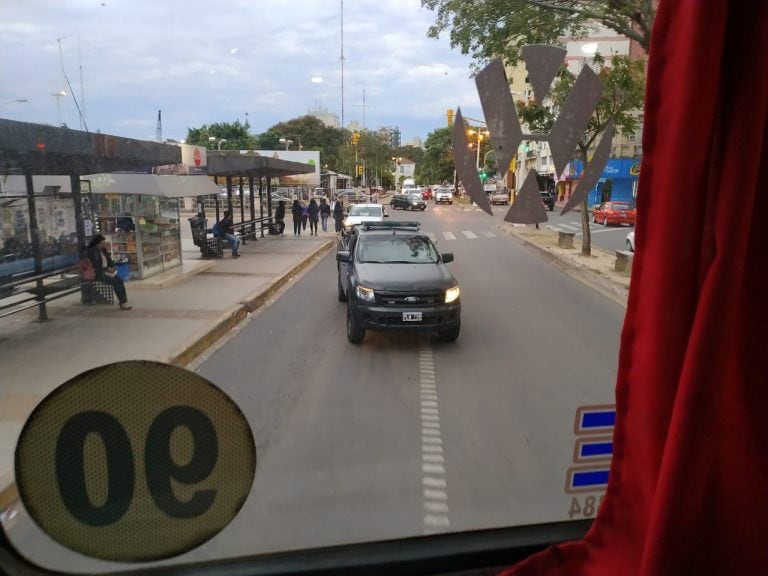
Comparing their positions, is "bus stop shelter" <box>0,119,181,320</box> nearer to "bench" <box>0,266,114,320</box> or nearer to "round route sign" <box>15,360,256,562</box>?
"bench" <box>0,266,114,320</box>

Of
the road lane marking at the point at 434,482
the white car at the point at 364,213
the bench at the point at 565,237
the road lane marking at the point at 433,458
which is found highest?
the bench at the point at 565,237

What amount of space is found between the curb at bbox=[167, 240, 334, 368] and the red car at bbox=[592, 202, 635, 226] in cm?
156

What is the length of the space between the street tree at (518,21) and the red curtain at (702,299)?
0.84 m

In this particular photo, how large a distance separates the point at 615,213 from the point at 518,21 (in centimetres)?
78

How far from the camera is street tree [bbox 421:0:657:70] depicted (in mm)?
1922

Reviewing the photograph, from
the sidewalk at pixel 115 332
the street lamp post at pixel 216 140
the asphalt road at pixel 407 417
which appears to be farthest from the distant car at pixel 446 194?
the street lamp post at pixel 216 140

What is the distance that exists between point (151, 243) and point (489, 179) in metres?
Result: 9.59

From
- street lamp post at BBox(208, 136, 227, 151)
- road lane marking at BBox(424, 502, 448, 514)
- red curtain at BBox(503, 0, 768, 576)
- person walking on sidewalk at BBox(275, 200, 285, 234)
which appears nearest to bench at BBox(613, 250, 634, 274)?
red curtain at BBox(503, 0, 768, 576)

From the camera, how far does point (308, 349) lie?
275 inches

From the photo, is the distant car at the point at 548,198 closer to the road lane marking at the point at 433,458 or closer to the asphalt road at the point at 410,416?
the asphalt road at the point at 410,416

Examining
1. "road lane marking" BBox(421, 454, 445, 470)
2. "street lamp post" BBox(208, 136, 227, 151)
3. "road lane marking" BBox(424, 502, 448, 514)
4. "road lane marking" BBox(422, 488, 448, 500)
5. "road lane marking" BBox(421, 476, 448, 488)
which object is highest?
"street lamp post" BBox(208, 136, 227, 151)

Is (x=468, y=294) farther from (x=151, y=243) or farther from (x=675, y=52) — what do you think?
(x=675, y=52)

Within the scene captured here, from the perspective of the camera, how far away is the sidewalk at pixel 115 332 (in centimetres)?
273

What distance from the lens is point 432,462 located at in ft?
13.3
